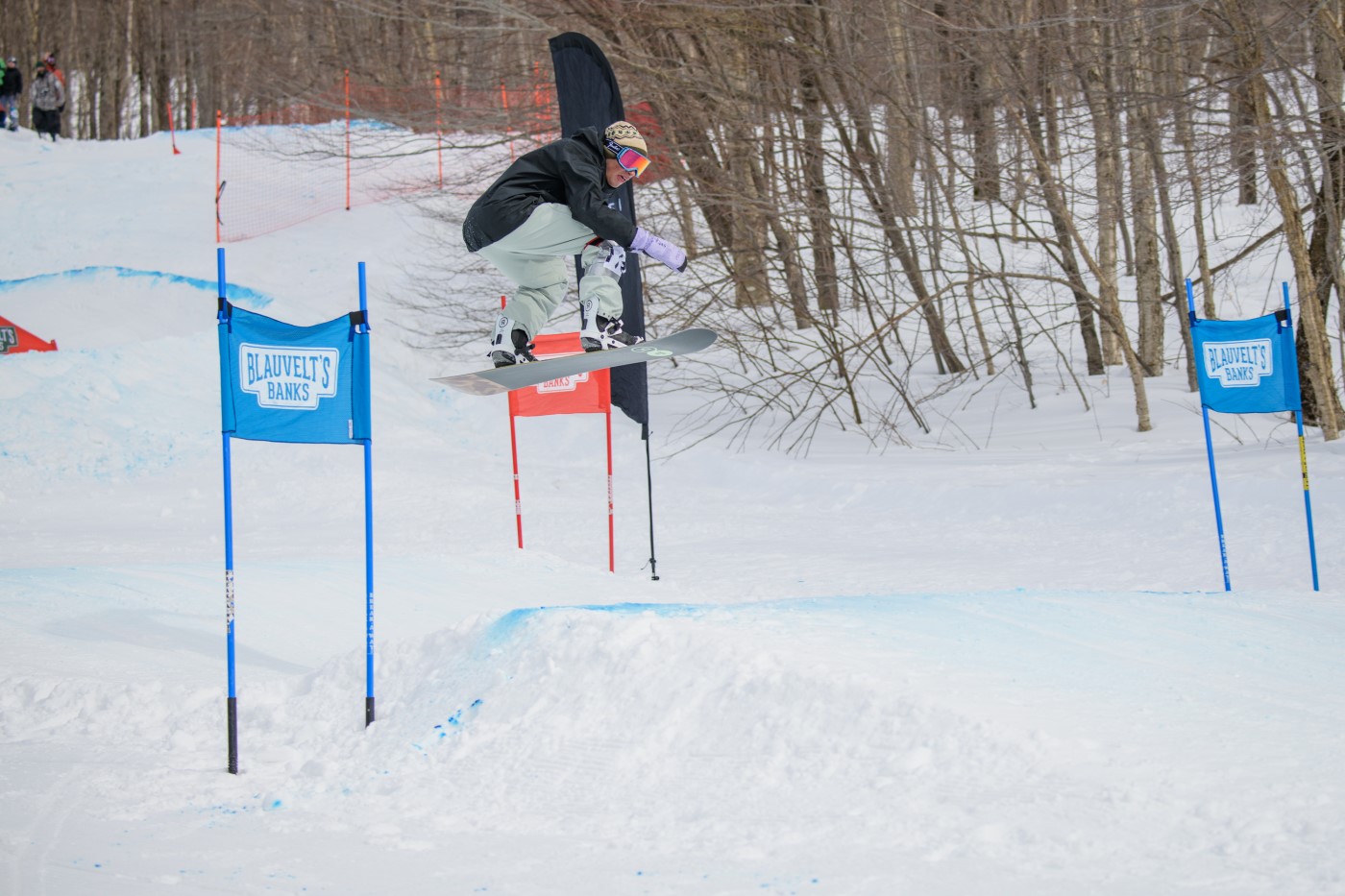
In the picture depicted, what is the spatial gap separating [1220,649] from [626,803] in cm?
308

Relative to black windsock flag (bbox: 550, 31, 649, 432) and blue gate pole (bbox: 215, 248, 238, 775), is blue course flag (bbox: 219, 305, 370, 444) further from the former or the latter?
black windsock flag (bbox: 550, 31, 649, 432)

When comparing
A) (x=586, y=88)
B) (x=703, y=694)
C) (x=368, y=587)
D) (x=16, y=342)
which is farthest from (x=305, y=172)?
(x=703, y=694)

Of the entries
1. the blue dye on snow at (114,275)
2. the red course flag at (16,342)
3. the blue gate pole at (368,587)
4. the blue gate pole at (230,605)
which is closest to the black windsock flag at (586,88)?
the blue gate pole at (368,587)

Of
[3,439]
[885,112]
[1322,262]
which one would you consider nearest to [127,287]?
[3,439]

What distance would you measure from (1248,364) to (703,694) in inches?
197

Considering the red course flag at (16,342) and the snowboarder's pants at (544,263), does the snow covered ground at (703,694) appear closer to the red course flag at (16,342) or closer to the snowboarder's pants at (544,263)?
the snowboarder's pants at (544,263)

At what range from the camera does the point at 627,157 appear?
656 centimetres

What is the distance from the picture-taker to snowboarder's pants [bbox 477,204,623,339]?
668cm

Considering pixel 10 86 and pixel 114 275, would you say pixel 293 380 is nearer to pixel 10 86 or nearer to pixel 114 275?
pixel 114 275

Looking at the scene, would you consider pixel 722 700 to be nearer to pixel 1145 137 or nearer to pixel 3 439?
pixel 1145 137

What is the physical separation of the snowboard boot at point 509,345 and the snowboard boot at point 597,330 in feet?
1.25

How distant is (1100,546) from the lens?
383 inches

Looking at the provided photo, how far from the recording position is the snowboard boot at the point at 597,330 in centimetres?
705

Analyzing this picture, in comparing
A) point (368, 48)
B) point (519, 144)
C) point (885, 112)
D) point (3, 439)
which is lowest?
point (3, 439)
